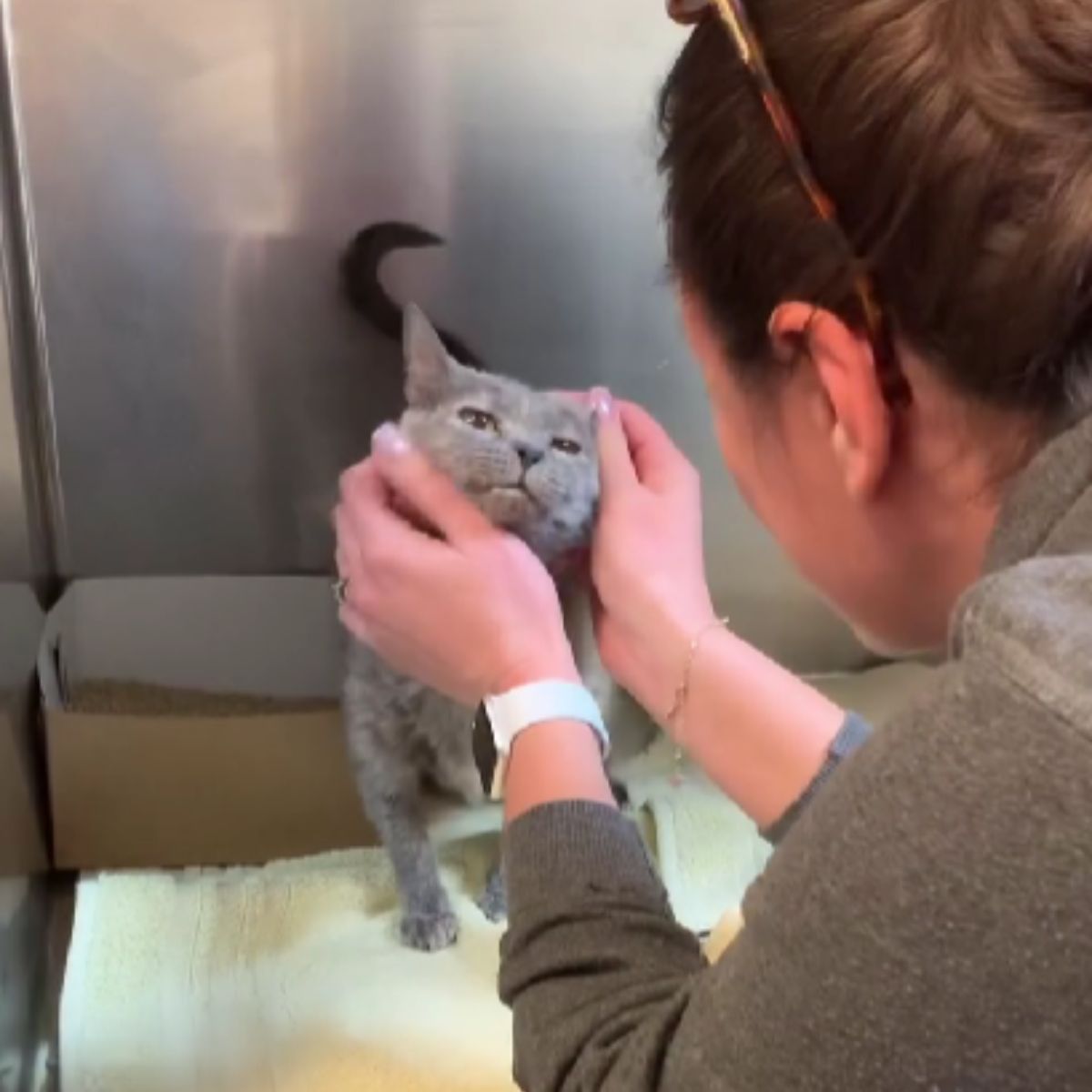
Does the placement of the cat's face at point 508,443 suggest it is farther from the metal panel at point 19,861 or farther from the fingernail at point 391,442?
the metal panel at point 19,861

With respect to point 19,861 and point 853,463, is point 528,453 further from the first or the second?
point 19,861

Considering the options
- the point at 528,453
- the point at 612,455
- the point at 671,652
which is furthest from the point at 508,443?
the point at 671,652

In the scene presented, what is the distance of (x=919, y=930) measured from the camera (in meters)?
0.36

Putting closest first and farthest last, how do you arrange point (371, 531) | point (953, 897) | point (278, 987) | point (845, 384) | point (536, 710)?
point (953, 897) → point (845, 384) → point (536, 710) → point (371, 531) → point (278, 987)

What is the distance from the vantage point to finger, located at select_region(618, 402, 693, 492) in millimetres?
745

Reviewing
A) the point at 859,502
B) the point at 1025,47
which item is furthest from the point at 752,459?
the point at 1025,47

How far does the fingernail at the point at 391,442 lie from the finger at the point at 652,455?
0.12 metres

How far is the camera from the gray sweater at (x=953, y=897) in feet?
1.15

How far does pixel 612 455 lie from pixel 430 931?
0.43 m

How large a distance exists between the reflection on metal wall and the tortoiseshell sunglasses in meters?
0.55

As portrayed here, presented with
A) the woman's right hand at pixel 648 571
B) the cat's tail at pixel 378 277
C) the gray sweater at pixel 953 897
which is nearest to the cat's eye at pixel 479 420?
the woman's right hand at pixel 648 571

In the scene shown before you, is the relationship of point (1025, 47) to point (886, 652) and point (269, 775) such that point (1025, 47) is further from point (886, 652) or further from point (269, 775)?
point (269, 775)

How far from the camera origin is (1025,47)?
423mm

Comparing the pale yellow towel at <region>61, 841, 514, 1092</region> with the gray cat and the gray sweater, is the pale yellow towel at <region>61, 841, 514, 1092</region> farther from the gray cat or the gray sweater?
the gray sweater
